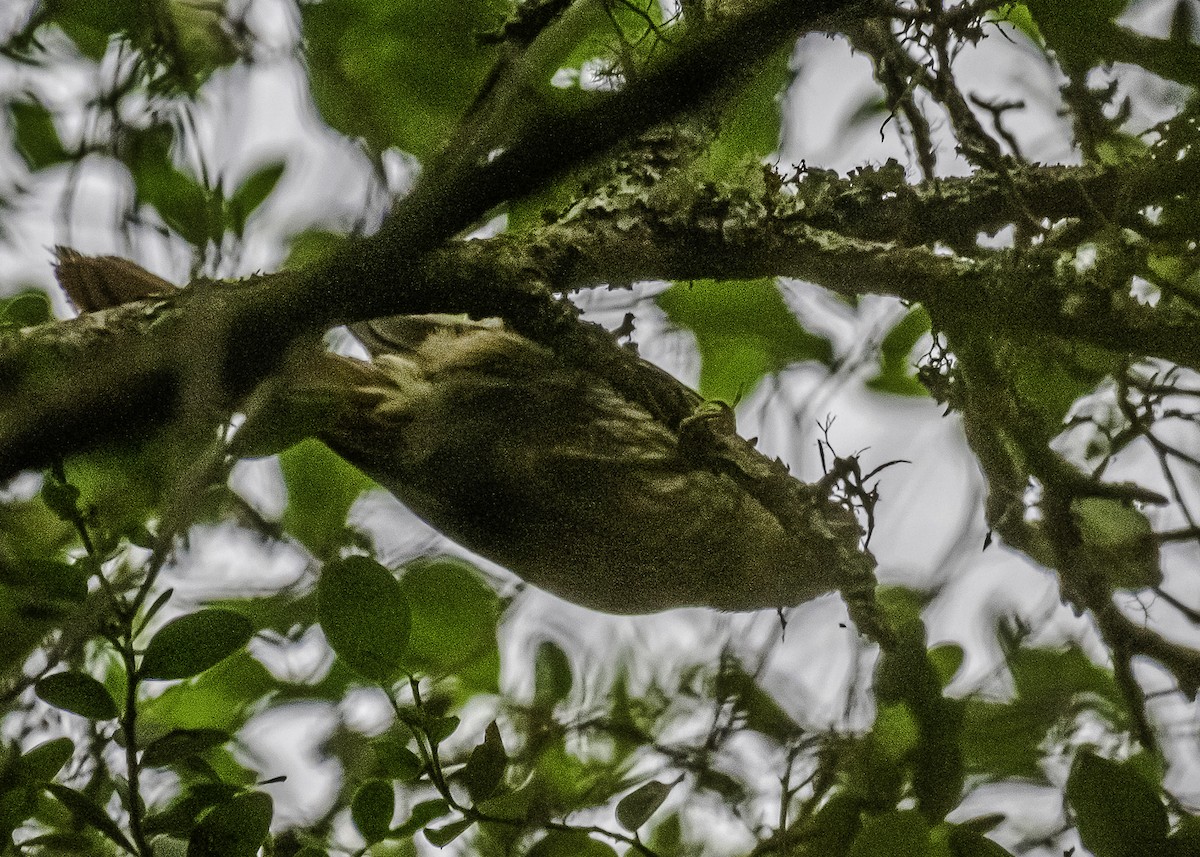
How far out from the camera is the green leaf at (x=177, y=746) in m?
0.71

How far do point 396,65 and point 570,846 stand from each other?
649 millimetres

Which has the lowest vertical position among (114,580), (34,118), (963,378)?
(114,580)

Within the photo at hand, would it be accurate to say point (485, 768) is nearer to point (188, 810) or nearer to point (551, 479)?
point (188, 810)

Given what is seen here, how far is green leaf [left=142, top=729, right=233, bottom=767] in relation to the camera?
0.71 meters

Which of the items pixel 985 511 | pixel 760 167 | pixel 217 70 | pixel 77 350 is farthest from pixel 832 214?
pixel 77 350

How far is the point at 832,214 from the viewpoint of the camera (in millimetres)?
987

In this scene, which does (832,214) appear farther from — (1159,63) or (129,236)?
(129,236)

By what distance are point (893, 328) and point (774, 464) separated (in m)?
0.19

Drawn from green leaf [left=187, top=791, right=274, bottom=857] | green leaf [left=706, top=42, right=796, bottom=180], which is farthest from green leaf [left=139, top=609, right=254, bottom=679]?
green leaf [left=706, top=42, right=796, bottom=180]

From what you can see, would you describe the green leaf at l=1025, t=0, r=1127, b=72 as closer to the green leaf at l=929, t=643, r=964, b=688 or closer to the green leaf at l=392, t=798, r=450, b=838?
the green leaf at l=929, t=643, r=964, b=688

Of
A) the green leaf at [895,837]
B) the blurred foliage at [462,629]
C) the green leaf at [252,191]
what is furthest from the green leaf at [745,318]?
the green leaf at [895,837]

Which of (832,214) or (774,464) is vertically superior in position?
(832,214)

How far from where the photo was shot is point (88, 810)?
0.71 m

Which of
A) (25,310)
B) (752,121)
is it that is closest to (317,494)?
(25,310)
